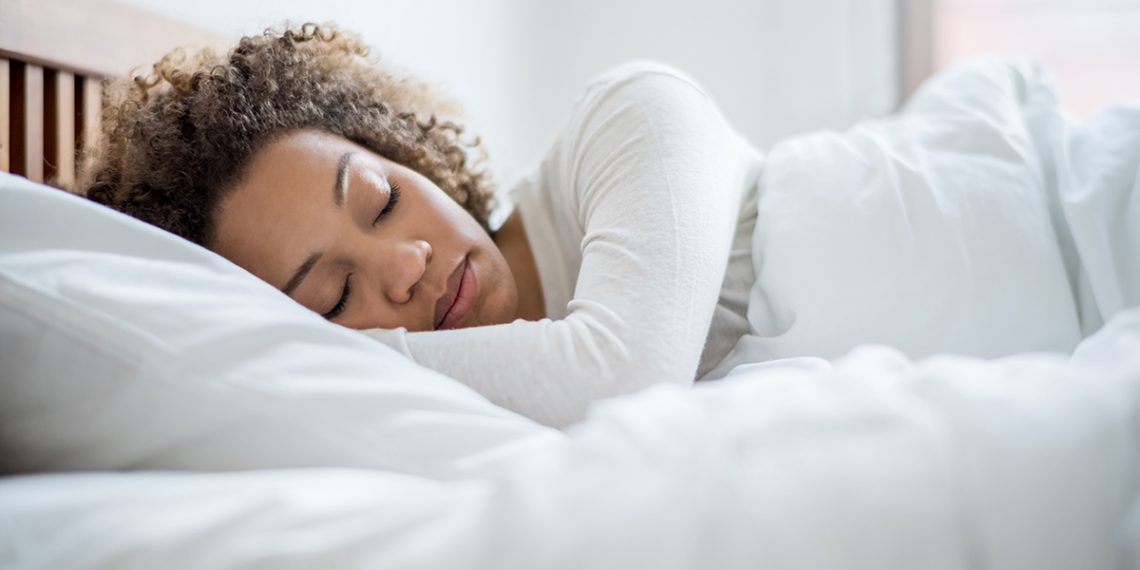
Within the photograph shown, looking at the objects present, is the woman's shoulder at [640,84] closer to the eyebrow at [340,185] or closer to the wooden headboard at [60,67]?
the eyebrow at [340,185]

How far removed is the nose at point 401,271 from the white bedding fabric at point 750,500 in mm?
436

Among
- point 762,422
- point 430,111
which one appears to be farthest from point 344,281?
point 762,422

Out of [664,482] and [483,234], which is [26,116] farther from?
[664,482]

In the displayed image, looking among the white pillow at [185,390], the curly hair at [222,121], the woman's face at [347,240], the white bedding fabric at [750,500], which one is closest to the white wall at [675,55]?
the curly hair at [222,121]

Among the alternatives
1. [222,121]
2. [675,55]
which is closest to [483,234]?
[222,121]

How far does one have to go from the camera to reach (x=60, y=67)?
40.3 inches

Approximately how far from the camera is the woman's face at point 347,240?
2.93 feet

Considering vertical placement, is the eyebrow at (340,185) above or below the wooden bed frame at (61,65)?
below

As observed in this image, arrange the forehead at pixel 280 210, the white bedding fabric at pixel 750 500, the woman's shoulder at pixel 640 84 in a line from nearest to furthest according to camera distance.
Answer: the white bedding fabric at pixel 750 500, the forehead at pixel 280 210, the woman's shoulder at pixel 640 84

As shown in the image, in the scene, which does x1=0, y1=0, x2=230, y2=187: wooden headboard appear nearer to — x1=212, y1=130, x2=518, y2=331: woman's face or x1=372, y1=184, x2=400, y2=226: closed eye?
x1=212, y1=130, x2=518, y2=331: woman's face

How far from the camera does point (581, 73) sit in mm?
2684

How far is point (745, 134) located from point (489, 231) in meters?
1.54

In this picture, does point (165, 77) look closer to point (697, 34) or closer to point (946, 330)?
point (946, 330)

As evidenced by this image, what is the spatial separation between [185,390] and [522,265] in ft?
2.03
